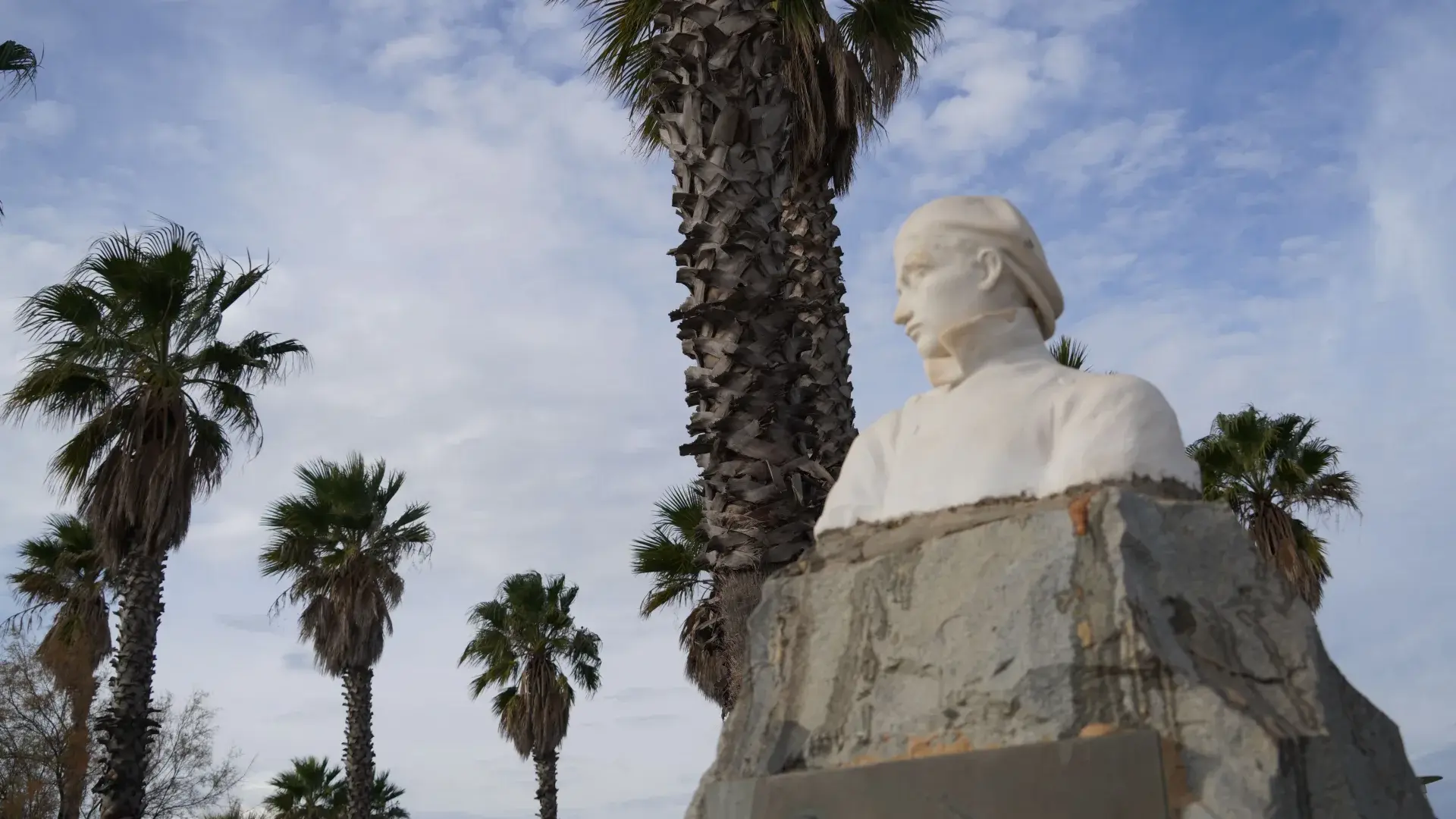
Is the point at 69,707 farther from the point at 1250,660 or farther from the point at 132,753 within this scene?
the point at 1250,660

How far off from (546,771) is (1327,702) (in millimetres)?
22030

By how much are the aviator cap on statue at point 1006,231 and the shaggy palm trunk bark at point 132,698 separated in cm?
1239

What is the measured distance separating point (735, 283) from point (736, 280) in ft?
0.06

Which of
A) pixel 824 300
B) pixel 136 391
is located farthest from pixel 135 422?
pixel 824 300

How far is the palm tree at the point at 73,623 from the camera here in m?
18.0

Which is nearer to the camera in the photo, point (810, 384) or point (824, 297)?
point (810, 384)

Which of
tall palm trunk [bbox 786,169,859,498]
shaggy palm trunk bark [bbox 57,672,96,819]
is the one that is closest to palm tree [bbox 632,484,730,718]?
tall palm trunk [bbox 786,169,859,498]

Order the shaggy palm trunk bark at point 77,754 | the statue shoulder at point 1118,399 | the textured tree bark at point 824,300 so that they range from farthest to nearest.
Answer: the shaggy palm trunk bark at point 77,754, the textured tree bark at point 824,300, the statue shoulder at point 1118,399

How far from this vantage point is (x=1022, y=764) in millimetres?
2650

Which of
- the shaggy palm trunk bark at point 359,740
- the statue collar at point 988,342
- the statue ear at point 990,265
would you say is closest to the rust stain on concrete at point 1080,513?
the statue collar at point 988,342

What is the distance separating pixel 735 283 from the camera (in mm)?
6582

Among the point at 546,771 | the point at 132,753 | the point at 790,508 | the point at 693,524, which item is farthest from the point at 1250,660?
the point at 546,771

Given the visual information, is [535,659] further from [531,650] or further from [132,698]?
[132,698]

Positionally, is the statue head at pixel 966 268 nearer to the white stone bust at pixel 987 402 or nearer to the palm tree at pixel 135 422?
the white stone bust at pixel 987 402
